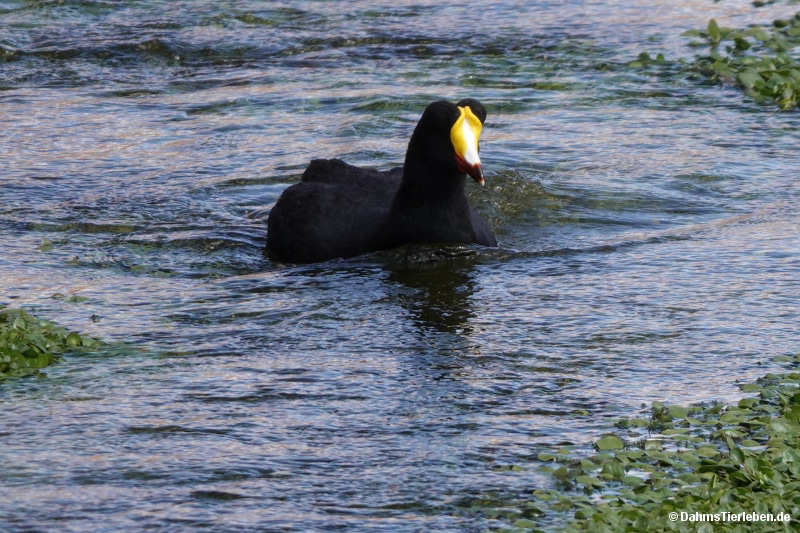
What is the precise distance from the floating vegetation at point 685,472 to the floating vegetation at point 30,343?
2427mm

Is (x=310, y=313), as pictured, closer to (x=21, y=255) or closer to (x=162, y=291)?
(x=162, y=291)

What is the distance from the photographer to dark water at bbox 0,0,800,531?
5621 mm

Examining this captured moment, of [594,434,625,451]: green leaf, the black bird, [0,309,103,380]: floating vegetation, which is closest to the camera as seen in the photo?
[594,434,625,451]: green leaf

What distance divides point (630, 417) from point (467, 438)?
2.25 feet

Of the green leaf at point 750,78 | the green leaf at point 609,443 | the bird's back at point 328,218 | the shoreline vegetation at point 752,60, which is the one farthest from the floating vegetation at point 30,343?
the green leaf at point 750,78

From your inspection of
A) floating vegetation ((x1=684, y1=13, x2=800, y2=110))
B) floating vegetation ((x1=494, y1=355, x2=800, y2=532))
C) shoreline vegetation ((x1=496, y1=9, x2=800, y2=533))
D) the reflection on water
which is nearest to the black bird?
the reflection on water

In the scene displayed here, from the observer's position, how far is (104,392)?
20.8ft

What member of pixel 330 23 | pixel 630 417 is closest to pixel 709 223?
pixel 630 417

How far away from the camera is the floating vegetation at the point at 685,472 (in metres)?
4.91

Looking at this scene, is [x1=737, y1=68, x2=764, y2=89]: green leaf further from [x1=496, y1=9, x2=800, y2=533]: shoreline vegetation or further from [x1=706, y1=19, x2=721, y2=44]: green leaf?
[x1=496, y1=9, x2=800, y2=533]: shoreline vegetation

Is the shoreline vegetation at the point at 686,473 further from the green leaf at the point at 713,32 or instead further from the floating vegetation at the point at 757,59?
the green leaf at the point at 713,32

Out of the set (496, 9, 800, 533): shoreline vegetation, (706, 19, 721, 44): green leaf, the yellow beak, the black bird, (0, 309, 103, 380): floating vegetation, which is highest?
(706, 19, 721, 44): green leaf

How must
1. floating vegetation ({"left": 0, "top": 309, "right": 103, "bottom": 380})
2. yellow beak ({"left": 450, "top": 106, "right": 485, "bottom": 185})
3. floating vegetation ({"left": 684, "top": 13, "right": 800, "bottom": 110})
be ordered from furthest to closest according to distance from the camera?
floating vegetation ({"left": 684, "top": 13, "right": 800, "bottom": 110}) → yellow beak ({"left": 450, "top": 106, "right": 485, "bottom": 185}) → floating vegetation ({"left": 0, "top": 309, "right": 103, "bottom": 380})

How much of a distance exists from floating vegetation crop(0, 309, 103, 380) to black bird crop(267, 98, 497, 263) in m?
1.97
